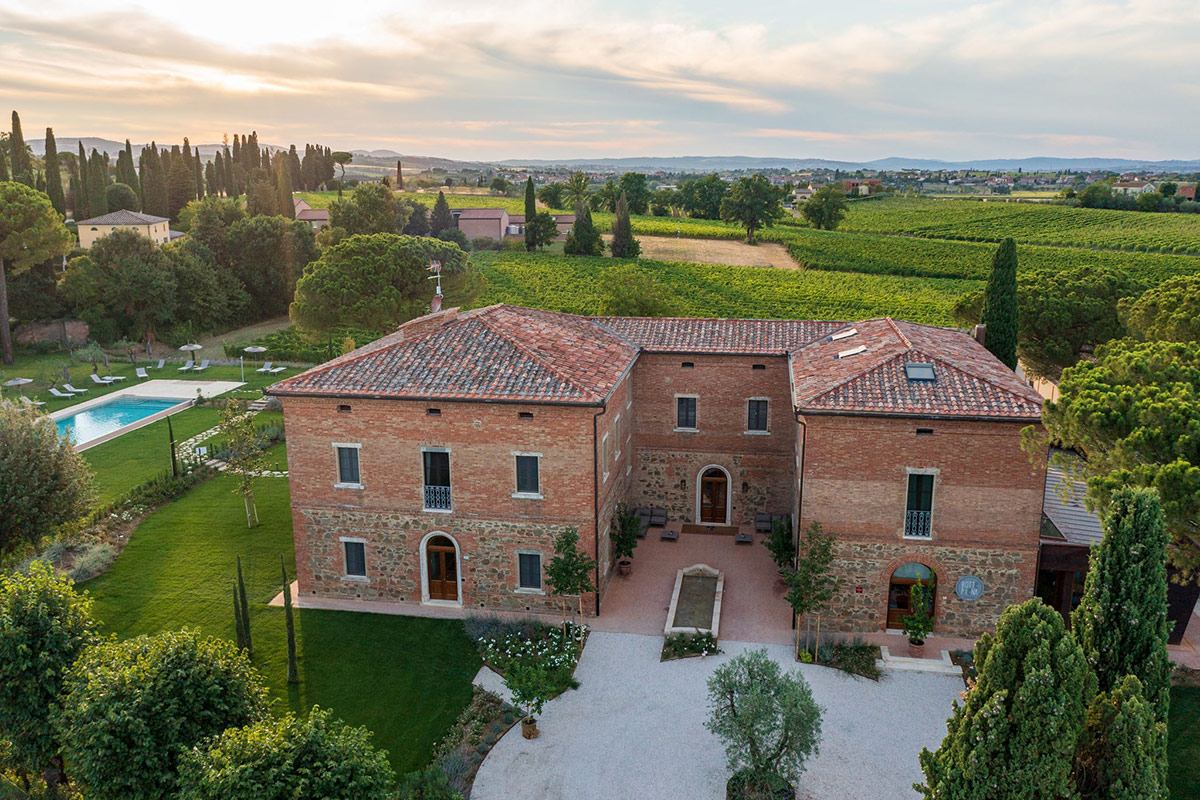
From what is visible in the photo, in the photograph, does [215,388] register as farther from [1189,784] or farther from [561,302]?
[1189,784]

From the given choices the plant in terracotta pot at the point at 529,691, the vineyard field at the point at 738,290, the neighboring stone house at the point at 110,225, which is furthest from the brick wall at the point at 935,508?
the neighboring stone house at the point at 110,225

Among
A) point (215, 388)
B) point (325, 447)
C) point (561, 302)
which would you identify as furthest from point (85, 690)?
point (561, 302)

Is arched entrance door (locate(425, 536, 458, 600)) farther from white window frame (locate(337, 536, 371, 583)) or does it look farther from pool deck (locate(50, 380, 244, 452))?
pool deck (locate(50, 380, 244, 452))

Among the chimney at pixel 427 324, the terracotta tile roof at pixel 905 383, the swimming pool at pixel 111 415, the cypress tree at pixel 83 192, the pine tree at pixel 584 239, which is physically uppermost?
the cypress tree at pixel 83 192

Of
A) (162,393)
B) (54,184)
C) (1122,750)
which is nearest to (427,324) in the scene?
(1122,750)

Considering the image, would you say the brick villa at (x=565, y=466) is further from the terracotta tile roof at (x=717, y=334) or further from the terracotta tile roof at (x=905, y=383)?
the terracotta tile roof at (x=717, y=334)

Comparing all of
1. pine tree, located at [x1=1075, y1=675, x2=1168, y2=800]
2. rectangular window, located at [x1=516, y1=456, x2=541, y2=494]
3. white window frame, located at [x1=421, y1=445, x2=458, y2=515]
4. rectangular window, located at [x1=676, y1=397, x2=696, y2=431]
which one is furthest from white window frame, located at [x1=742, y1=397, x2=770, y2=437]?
pine tree, located at [x1=1075, y1=675, x2=1168, y2=800]
